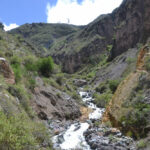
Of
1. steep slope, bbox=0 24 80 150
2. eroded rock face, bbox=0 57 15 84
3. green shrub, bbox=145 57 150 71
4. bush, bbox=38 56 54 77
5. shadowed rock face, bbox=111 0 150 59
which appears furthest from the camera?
shadowed rock face, bbox=111 0 150 59

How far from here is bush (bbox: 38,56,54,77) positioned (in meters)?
20.5

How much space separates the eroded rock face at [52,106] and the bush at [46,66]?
152 inches

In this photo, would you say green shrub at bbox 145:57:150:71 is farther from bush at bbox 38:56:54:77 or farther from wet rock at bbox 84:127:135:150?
bush at bbox 38:56:54:77

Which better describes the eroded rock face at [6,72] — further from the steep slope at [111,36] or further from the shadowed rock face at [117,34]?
the steep slope at [111,36]

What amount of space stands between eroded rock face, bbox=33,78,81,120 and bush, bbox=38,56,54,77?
12.7ft

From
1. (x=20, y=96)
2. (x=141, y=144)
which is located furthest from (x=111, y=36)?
(x=141, y=144)

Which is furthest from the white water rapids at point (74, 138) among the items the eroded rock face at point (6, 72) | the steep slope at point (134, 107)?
the eroded rock face at point (6, 72)

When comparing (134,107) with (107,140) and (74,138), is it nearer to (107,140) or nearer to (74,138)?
Result: (107,140)

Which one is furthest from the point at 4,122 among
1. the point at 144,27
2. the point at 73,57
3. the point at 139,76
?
the point at 73,57

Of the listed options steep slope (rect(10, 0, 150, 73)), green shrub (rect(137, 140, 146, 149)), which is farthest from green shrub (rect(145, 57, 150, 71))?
steep slope (rect(10, 0, 150, 73))

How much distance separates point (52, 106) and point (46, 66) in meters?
6.61

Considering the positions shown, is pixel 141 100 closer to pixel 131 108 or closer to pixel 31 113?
pixel 131 108

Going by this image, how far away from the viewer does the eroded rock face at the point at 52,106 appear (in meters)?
14.0

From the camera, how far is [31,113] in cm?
1089
